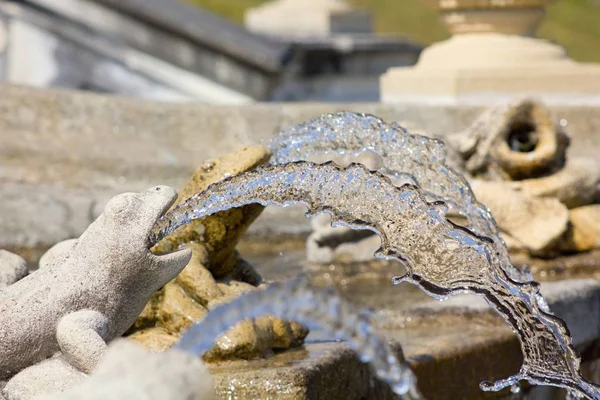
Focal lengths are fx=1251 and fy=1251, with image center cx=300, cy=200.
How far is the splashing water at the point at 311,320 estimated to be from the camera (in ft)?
9.56

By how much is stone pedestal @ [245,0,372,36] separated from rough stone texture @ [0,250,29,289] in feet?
28.7

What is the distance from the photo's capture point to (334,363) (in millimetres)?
3285

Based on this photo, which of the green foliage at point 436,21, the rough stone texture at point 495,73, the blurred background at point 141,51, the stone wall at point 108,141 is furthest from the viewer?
the green foliage at point 436,21

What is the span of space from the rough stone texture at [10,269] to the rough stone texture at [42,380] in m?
0.41

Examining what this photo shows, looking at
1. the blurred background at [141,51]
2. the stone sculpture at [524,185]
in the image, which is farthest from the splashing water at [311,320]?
the blurred background at [141,51]

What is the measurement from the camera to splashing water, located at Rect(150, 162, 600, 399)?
350 centimetres

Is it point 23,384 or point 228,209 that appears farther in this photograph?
point 228,209

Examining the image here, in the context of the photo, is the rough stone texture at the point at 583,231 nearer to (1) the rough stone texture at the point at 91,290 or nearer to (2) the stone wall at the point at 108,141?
(2) the stone wall at the point at 108,141

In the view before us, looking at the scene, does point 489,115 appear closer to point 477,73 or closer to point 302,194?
point 477,73

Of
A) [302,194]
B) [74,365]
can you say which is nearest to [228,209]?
[302,194]

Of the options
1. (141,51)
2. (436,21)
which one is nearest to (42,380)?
(141,51)

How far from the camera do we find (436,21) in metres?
18.8

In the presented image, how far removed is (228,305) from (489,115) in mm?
3114

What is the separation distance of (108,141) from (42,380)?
3.54 meters
